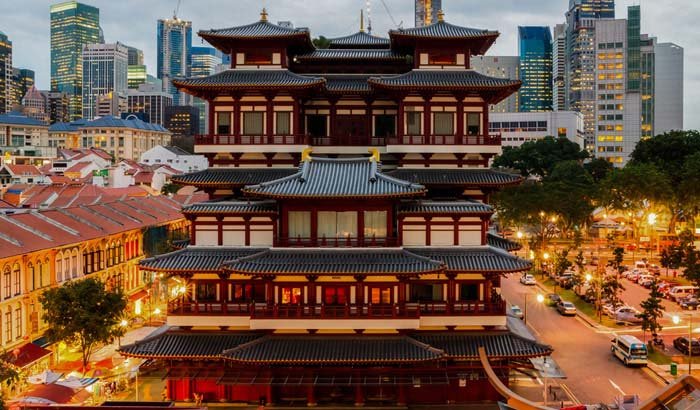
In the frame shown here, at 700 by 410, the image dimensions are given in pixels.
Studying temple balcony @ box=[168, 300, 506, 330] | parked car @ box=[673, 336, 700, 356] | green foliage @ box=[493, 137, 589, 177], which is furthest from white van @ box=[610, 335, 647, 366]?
green foliage @ box=[493, 137, 589, 177]

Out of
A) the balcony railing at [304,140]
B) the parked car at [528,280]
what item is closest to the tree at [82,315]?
the balcony railing at [304,140]

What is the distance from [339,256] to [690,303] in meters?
41.6

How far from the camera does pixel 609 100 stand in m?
199

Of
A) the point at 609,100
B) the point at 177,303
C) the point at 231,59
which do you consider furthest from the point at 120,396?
the point at 609,100

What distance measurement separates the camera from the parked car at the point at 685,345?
43188mm

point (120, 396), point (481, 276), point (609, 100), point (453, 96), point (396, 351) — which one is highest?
point (609, 100)

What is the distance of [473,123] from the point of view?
128 feet

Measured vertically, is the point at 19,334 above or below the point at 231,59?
below

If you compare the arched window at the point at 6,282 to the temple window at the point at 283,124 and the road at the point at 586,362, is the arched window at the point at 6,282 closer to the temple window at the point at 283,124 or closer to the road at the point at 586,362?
the temple window at the point at 283,124

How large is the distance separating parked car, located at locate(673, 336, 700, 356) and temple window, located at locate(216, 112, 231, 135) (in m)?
34.9

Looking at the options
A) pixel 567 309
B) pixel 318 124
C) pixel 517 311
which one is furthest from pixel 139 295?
pixel 567 309

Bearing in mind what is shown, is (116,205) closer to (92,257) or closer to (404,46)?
(92,257)

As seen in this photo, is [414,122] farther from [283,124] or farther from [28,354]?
[28,354]

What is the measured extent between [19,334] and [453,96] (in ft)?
115
